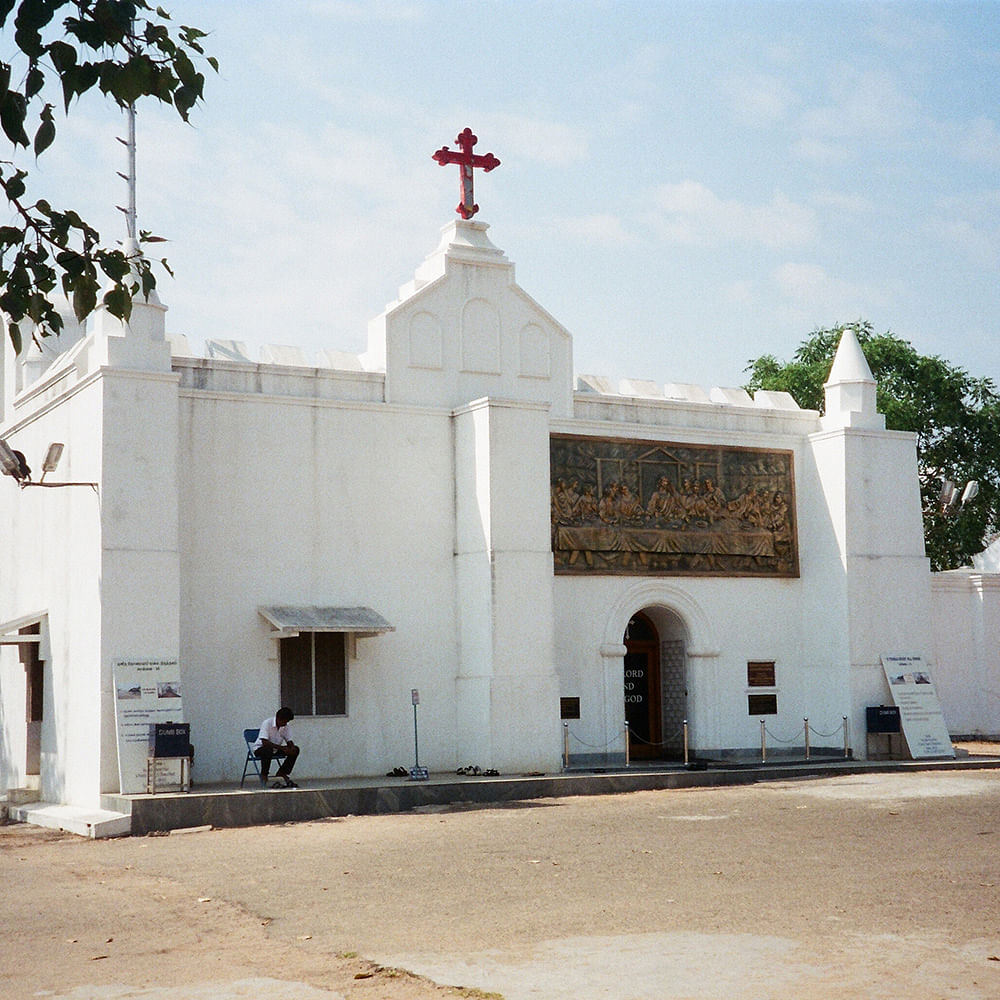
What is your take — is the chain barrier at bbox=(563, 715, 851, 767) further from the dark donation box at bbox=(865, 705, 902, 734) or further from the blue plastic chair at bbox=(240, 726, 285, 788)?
the blue plastic chair at bbox=(240, 726, 285, 788)

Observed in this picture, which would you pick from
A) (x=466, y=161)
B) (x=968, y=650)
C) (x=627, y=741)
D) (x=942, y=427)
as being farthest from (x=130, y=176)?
(x=942, y=427)

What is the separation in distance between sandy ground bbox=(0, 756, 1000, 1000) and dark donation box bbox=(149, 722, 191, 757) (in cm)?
165

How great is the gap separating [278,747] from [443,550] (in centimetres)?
435

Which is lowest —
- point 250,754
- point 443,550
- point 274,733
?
point 250,754

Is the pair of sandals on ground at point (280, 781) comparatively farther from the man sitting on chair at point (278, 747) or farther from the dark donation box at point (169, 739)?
the dark donation box at point (169, 739)

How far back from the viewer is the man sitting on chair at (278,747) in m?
17.9

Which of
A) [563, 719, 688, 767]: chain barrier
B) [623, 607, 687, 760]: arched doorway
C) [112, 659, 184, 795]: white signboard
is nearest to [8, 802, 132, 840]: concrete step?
[112, 659, 184, 795]: white signboard

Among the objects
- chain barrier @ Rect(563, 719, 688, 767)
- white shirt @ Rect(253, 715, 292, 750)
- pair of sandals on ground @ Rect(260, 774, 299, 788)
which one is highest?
white shirt @ Rect(253, 715, 292, 750)

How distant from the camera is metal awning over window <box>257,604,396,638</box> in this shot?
18875 millimetres

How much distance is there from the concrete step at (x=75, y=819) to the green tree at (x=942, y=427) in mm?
27055

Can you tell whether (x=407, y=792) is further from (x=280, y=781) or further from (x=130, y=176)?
(x=130, y=176)

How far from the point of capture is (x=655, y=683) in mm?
23297

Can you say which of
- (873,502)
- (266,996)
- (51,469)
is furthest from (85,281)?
(873,502)

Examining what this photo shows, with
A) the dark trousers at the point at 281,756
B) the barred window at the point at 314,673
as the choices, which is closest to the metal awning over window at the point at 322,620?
the barred window at the point at 314,673
